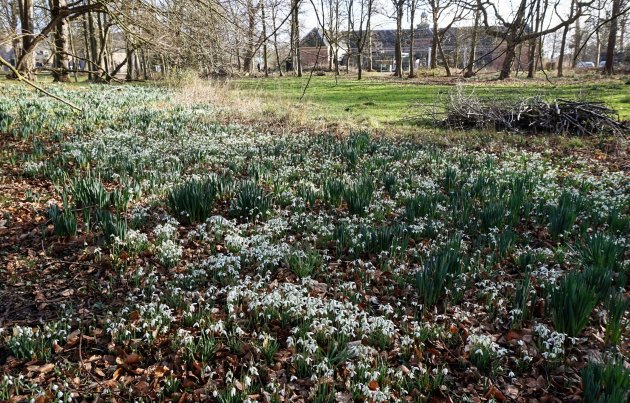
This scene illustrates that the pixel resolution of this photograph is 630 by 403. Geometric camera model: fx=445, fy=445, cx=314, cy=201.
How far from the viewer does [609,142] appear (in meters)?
9.18

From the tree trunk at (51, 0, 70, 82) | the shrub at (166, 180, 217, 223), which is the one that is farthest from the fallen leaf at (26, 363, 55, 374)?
the tree trunk at (51, 0, 70, 82)

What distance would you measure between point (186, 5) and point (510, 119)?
26.0 feet

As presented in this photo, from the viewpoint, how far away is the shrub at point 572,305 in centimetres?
290

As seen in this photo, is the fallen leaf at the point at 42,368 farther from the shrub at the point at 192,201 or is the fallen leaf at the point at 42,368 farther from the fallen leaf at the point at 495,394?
the fallen leaf at the point at 495,394

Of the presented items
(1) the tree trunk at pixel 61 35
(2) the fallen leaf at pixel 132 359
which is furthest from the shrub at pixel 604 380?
(1) the tree trunk at pixel 61 35

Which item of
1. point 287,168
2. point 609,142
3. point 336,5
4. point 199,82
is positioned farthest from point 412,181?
point 336,5

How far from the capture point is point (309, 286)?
3.68m

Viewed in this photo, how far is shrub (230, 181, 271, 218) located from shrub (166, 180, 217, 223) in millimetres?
301

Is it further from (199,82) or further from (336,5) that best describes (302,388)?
(336,5)

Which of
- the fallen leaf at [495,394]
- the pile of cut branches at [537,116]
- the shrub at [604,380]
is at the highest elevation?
the pile of cut branches at [537,116]

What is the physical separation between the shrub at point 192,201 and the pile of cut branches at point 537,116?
325 inches

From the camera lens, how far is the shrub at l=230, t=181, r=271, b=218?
5.09m

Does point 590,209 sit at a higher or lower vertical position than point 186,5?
lower

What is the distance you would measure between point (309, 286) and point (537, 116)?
918cm
